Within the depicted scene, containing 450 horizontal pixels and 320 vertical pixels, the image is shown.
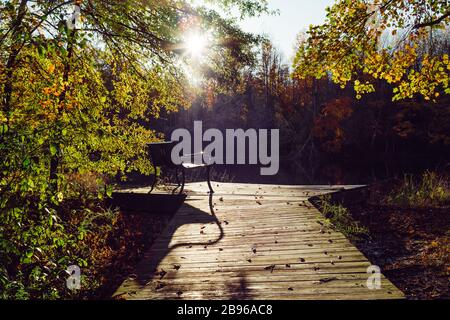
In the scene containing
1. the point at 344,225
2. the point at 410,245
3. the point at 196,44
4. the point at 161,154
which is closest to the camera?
the point at 410,245

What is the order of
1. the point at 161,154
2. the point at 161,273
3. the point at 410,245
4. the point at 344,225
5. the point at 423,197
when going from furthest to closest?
1. the point at 423,197
2. the point at 161,154
3. the point at 344,225
4. the point at 410,245
5. the point at 161,273

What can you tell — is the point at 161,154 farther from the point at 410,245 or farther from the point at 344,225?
the point at 410,245

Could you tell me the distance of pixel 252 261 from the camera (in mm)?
4258

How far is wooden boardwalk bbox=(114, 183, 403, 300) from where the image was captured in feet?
11.2

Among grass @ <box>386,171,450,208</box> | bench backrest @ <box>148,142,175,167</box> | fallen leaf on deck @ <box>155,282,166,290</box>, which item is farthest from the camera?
grass @ <box>386,171,450,208</box>

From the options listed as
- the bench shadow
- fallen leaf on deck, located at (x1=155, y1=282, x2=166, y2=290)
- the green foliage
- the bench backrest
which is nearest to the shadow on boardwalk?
the bench shadow

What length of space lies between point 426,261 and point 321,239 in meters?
1.83

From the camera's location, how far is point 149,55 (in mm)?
8164

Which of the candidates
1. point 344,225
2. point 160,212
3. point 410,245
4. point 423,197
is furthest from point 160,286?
point 423,197

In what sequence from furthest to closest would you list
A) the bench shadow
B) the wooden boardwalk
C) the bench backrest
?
the bench backrest
the bench shadow
the wooden boardwalk

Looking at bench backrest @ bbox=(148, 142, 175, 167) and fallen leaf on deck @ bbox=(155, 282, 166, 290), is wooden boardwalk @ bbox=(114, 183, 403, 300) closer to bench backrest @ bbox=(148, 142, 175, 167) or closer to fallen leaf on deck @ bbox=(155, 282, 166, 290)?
fallen leaf on deck @ bbox=(155, 282, 166, 290)

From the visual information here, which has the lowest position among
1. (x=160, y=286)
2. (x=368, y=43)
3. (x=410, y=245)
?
(x=410, y=245)
